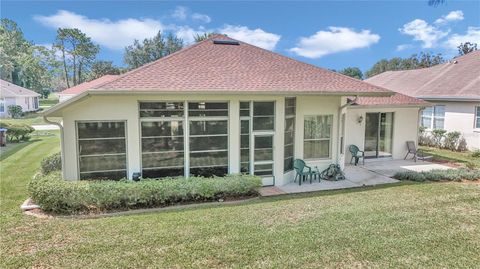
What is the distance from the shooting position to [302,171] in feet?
36.7

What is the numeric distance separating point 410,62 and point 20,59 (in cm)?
7734

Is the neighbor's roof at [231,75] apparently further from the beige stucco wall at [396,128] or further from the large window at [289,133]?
the beige stucco wall at [396,128]

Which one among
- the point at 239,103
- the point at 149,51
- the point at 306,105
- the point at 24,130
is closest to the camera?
the point at 239,103

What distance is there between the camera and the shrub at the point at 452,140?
18266 mm

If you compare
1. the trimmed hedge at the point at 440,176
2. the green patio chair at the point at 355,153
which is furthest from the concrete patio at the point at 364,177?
the trimmed hedge at the point at 440,176

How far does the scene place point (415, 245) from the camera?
5.95m

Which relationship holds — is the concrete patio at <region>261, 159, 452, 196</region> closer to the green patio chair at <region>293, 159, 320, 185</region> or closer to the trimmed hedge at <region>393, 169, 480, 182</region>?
the green patio chair at <region>293, 159, 320, 185</region>

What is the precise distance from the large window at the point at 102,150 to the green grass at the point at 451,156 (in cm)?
1483

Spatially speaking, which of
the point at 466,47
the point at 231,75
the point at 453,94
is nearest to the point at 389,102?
the point at 453,94

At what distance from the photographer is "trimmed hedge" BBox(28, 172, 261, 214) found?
25.9 feet

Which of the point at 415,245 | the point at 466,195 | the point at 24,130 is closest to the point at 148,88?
the point at 415,245

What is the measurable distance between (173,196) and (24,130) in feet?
59.7

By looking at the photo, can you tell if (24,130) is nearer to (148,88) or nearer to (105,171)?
(105,171)

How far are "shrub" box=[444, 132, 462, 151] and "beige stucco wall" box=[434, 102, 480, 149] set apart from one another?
1.14 ft
